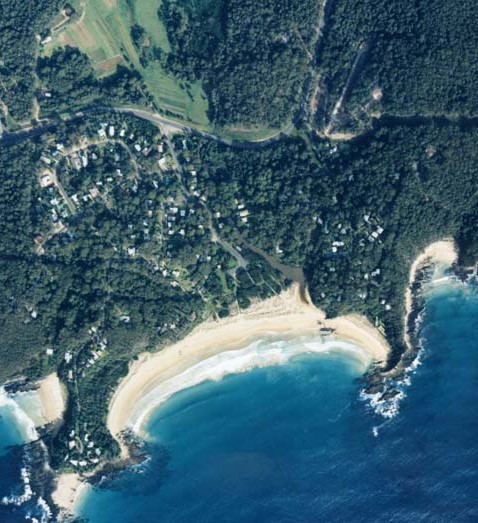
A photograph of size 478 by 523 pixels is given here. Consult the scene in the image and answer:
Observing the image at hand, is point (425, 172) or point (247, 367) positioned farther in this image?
point (247, 367)

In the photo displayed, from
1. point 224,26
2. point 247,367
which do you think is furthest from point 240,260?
point 224,26

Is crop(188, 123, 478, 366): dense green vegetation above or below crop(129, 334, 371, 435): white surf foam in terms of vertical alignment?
above

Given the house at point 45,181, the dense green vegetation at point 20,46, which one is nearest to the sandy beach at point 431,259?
the house at point 45,181

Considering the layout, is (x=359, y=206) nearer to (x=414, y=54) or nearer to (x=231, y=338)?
(x=414, y=54)

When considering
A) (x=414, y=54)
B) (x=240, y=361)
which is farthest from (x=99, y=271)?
(x=414, y=54)

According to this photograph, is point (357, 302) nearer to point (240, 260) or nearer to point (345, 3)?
point (240, 260)

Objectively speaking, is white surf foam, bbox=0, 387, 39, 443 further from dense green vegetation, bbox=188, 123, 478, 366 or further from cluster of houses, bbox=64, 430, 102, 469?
dense green vegetation, bbox=188, 123, 478, 366

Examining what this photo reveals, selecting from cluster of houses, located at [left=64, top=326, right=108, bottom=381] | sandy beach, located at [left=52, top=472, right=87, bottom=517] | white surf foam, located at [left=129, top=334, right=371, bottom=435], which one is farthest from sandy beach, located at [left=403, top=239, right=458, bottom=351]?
sandy beach, located at [left=52, top=472, right=87, bottom=517]
